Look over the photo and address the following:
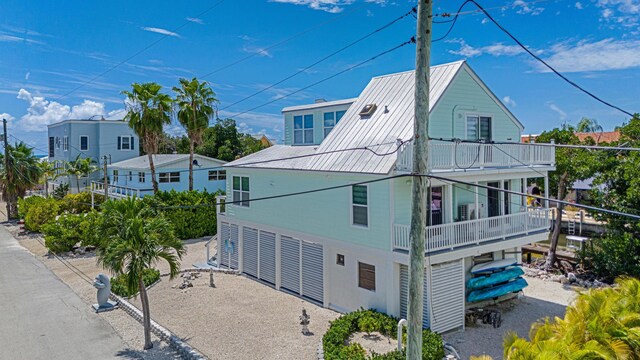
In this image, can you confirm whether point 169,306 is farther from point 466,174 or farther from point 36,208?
point 36,208

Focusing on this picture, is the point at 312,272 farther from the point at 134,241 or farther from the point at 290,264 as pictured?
the point at 134,241

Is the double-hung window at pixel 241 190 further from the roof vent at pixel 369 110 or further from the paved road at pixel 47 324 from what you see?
the paved road at pixel 47 324

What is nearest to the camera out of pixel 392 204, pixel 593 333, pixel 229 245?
pixel 593 333

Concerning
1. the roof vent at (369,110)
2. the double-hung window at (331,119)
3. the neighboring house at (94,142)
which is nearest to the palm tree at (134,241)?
the roof vent at (369,110)

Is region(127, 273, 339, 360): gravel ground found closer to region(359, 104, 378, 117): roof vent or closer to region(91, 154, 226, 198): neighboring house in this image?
region(359, 104, 378, 117): roof vent

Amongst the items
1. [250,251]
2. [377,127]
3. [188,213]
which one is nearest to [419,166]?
[377,127]

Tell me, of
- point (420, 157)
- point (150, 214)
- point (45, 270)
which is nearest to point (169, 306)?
point (150, 214)
